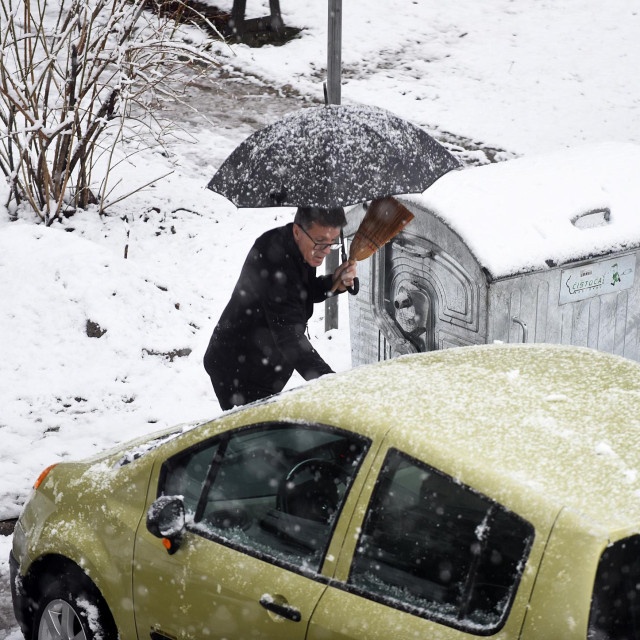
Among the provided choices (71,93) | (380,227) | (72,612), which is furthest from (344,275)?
(71,93)

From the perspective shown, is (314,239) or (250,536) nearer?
(250,536)

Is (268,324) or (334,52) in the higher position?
(334,52)

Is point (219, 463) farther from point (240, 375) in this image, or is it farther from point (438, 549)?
point (240, 375)

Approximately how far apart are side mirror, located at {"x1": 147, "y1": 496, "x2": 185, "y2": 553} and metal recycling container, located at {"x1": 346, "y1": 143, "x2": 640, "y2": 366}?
2146mm

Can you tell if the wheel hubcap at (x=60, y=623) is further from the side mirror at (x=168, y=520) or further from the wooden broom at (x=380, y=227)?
the wooden broom at (x=380, y=227)

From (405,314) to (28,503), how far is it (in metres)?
2.32

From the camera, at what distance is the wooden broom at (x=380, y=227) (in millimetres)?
4688

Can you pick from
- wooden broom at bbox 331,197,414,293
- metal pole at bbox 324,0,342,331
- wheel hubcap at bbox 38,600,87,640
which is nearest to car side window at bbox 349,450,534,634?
wheel hubcap at bbox 38,600,87,640

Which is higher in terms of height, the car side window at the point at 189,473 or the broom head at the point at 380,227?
the broom head at the point at 380,227

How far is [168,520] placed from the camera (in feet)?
10.2

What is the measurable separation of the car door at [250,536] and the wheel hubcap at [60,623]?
0.46 meters

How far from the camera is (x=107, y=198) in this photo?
9172mm

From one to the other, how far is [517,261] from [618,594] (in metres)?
2.67

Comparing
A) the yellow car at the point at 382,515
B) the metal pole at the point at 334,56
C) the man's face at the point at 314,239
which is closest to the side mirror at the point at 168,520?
the yellow car at the point at 382,515
